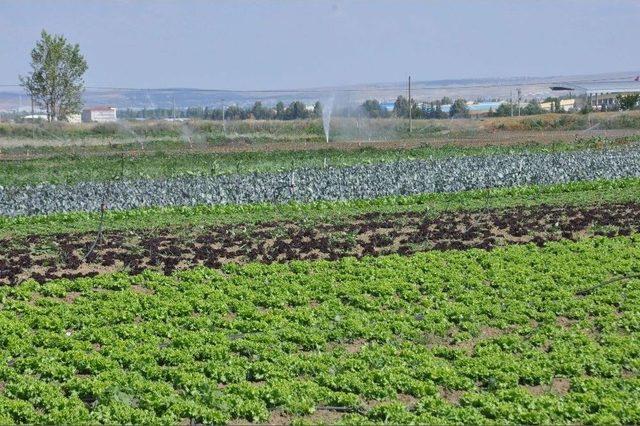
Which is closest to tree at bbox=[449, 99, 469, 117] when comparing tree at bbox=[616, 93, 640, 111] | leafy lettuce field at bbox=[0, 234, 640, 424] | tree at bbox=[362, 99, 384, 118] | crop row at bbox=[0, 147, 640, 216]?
tree at bbox=[362, 99, 384, 118]

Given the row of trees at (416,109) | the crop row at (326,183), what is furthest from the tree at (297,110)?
the crop row at (326,183)

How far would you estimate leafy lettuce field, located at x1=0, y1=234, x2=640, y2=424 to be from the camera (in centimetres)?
944

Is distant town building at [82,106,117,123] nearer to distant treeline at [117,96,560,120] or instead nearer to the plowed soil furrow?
distant treeline at [117,96,560,120]

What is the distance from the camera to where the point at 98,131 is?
6188 cm

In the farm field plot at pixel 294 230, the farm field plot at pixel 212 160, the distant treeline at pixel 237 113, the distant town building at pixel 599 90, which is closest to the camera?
the farm field plot at pixel 294 230

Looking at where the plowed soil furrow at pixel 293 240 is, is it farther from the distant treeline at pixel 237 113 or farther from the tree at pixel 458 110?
the tree at pixel 458 110

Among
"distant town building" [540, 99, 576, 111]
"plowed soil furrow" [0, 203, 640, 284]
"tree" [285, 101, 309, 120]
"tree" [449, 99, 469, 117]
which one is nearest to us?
"plowed soil furrow" [0, 203, 640, 284]

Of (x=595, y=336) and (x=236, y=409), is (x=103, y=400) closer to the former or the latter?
(x=236, y=409)

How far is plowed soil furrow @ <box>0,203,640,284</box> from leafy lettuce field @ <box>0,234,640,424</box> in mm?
986

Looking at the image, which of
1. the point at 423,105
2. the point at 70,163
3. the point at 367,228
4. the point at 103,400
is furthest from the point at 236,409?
the point at 423,105

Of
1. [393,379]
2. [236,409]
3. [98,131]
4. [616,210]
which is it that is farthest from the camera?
[98,131]

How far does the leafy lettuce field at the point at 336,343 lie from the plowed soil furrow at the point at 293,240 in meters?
0.99

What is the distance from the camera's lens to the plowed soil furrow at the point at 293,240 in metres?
16.0

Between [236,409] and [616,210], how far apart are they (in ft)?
48.8
